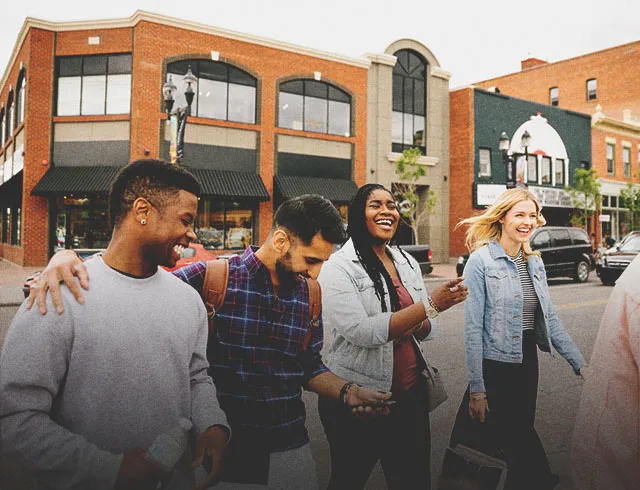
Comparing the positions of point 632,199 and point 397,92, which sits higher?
point 397,92

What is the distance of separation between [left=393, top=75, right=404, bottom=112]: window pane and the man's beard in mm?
25244

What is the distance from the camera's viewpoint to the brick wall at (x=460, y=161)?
88.8ft

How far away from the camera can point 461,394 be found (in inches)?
216

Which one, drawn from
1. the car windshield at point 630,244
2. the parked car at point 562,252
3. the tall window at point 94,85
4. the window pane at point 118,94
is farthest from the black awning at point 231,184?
the car windshield at point 630,244

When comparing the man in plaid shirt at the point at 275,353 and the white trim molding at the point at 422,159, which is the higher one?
the white trim molding at the point at 422,159

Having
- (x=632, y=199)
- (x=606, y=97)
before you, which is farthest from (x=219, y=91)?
(x=606, y=97)

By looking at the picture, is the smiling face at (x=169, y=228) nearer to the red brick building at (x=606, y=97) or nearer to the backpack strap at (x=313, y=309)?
the backpack strap at (x=313, y=309)

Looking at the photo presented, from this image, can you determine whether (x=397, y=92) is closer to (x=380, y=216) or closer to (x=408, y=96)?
(x=408, y=96)

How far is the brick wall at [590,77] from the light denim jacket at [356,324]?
43.5 m

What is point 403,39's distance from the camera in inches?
1019

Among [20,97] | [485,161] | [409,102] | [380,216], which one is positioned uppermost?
[409,102]

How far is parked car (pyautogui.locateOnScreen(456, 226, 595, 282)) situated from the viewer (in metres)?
16.1

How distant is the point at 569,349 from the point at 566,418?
1896mm

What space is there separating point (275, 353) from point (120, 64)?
21785mm
